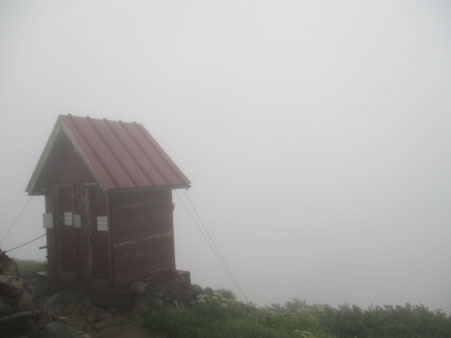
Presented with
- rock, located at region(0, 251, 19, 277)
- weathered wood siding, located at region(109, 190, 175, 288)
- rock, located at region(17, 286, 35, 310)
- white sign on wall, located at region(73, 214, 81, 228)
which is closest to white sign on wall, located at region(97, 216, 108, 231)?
weathered wood siding, located at region(109, 190, 175, 288)

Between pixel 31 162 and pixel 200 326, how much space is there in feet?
514

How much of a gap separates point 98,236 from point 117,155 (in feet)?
8.34

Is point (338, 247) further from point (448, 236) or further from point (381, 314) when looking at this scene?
point (381, 314)

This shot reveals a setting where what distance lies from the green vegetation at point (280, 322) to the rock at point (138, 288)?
1.14 meters

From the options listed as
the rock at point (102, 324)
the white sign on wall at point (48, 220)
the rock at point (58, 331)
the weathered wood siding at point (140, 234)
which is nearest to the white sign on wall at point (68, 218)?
the white sign on wall at point (48, 220)

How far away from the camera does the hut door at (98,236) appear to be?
32.6 ft

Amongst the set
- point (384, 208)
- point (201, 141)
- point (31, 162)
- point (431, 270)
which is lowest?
point (431, 270)

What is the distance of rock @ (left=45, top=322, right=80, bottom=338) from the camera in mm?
6145

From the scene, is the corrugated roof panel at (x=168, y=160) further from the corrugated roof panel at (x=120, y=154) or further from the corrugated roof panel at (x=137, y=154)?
the corrugated roof panel at (x=120, y=154)

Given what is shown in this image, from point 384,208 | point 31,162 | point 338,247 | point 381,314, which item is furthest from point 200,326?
point 31,162

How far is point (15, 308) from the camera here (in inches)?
240

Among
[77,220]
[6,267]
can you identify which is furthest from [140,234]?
[6,267]

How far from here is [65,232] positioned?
1141 centimetres

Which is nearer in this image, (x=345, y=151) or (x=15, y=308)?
(x=15, y=308)
